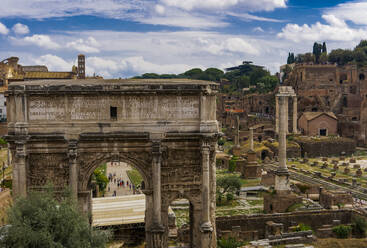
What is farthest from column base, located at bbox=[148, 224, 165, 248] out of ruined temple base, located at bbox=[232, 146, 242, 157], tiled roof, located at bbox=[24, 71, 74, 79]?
tiled roof, located at bbox=[24, 71, 74, 79]

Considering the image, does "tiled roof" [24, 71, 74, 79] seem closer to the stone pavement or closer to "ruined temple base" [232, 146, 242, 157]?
"ruined temple base" [232, 146, 242, 157]

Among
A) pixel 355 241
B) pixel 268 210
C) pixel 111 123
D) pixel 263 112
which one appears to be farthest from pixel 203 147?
pixel 263 112

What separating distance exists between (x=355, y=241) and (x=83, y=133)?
43.2 feet

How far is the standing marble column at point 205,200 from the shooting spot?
1438 cm

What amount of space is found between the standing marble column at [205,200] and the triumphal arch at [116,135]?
0.03 m

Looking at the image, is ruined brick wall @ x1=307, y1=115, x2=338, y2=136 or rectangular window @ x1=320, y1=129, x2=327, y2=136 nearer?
ruined brick wall @ x1=307, y1=115, x2=338, y2=136

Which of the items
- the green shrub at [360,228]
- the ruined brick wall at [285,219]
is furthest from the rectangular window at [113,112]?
the green shrub at [360,228]

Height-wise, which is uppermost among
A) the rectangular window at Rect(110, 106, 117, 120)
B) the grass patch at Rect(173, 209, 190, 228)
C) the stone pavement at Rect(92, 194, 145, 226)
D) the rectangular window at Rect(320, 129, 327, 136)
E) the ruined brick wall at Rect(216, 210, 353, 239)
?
the rectangular window at Rect(110, 106, 117, 120)

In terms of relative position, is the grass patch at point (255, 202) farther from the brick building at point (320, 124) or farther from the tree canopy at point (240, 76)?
the tree canopy at point (240, 76)

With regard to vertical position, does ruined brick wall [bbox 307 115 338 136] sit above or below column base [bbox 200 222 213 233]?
above

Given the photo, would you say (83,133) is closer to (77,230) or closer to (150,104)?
(150,104)

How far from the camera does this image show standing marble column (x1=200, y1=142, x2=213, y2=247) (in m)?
14.4

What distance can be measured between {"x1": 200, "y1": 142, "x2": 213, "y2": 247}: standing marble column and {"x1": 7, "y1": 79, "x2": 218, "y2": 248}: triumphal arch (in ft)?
0.11

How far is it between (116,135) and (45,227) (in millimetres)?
4379
